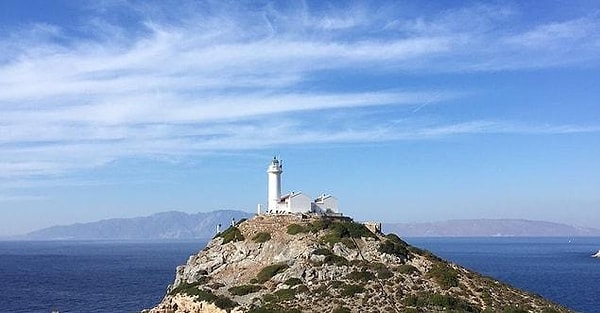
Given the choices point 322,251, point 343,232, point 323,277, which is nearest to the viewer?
point 323,277

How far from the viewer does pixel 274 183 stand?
66250 millimetres

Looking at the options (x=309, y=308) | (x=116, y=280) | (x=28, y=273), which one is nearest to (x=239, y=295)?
(x=309, y=308)

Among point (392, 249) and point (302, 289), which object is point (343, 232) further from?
point (302, 289)

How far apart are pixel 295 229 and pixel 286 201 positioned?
692 cm

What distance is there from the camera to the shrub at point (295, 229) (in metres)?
58.0

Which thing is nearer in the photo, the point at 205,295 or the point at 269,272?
the point at 205,295

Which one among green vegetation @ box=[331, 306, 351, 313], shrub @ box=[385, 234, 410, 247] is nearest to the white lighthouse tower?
shrub @ box=[385, 234, 410, 247]

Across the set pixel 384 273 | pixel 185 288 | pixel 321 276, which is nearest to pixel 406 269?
pixel 384 273

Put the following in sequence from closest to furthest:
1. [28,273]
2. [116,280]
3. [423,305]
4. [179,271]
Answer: [423,305], [179,271], [116,280], [28,273]

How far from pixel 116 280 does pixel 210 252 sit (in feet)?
219

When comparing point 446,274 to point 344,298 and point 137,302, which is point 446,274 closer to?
point 344,298

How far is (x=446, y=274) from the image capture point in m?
51.5

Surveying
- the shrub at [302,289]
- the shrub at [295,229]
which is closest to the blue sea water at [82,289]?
the shrub at [295,229]

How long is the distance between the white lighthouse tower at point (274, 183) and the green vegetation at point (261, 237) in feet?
22.9
